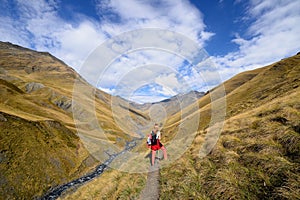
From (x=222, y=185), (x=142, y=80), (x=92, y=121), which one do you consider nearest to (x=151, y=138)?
(x=222, y=185)

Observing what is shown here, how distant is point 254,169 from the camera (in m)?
10.8

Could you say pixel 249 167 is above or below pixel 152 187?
above

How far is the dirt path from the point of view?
11510 mm

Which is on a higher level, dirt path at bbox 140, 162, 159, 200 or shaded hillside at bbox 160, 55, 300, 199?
shaded hillside at bbox 160, 55, 300, 199

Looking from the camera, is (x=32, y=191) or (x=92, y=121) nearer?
(x=32, y=191)

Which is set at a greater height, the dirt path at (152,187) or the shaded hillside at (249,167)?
the shaded hillside at (249,167)

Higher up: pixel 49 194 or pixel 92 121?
pixel 92 121

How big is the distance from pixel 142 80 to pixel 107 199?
27686 mm

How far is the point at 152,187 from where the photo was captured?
12.9 meters

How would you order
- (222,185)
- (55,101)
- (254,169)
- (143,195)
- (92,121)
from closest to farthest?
1. (222,185)
2. (254,169)
3. (143,195)
4. (92,121)
5. (55,101)

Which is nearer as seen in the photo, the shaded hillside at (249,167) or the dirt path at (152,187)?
the shaded hillside at (249,167)

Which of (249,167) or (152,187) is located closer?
(249,167)

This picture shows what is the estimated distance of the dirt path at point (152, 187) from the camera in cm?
1151

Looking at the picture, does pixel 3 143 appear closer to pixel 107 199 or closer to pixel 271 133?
pixel 107 199
